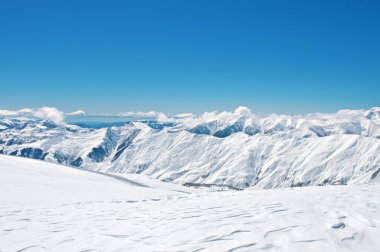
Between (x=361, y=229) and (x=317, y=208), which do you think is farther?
(x=317, y=208)

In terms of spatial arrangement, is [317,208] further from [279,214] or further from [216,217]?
[216,217]

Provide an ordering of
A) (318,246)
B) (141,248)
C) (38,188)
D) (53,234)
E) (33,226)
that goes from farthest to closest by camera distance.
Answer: (38,188)
(33,226)
(53,234)
(141,248)
(318,246)

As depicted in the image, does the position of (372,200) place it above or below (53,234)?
above

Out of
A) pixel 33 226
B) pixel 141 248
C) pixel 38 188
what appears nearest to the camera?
pixel 141 248

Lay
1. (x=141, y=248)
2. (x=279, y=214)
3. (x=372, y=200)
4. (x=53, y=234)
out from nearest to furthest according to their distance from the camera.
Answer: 1. (x=141, y=248)
2. (x=53, y=234)
3. (x=279, y=214)
4. (x=372, y=200)

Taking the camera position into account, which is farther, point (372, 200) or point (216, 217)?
point (372, 200)

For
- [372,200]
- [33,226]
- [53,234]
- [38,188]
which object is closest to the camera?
[53,234]

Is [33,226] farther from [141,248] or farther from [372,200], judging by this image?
[372,200]

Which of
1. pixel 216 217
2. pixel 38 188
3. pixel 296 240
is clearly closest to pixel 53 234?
pixel 216 217

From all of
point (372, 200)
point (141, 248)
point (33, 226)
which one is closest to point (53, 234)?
point (33, 226)
